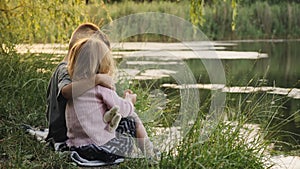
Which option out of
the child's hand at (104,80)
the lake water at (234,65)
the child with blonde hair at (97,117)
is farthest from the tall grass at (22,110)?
the lake water at (234,65)

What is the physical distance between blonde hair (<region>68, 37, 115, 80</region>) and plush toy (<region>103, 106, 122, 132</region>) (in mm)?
230

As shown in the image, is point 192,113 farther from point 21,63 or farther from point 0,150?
point 21,63

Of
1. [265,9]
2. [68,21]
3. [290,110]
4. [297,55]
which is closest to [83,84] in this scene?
[68,21]

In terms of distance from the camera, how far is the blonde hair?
124 inches

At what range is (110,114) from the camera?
309 cm

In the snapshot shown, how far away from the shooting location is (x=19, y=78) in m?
4.66

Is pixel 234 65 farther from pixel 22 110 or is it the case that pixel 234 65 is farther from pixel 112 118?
pixel 112 118

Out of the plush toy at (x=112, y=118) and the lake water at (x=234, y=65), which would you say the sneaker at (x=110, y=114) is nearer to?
the plush toy at (x=112, y=118)

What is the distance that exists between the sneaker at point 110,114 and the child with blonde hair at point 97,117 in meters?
0.01

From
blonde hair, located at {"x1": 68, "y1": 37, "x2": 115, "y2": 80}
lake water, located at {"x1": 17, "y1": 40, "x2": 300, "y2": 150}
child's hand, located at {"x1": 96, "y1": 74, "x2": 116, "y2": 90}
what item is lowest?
lake water, located at {"x1": 17, "y1": 40, "x2": 300, "y2": 150}

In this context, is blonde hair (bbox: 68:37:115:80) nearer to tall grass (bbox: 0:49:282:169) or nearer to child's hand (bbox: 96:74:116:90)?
child's hand (bbox: 96:74:116:90)

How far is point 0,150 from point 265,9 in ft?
45.3

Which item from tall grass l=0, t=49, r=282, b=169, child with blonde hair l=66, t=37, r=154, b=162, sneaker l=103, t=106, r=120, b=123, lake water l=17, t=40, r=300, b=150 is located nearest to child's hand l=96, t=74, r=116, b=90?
child with blonde hair l=66, t=37, r=154, b=162

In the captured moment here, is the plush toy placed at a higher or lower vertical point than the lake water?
higher
